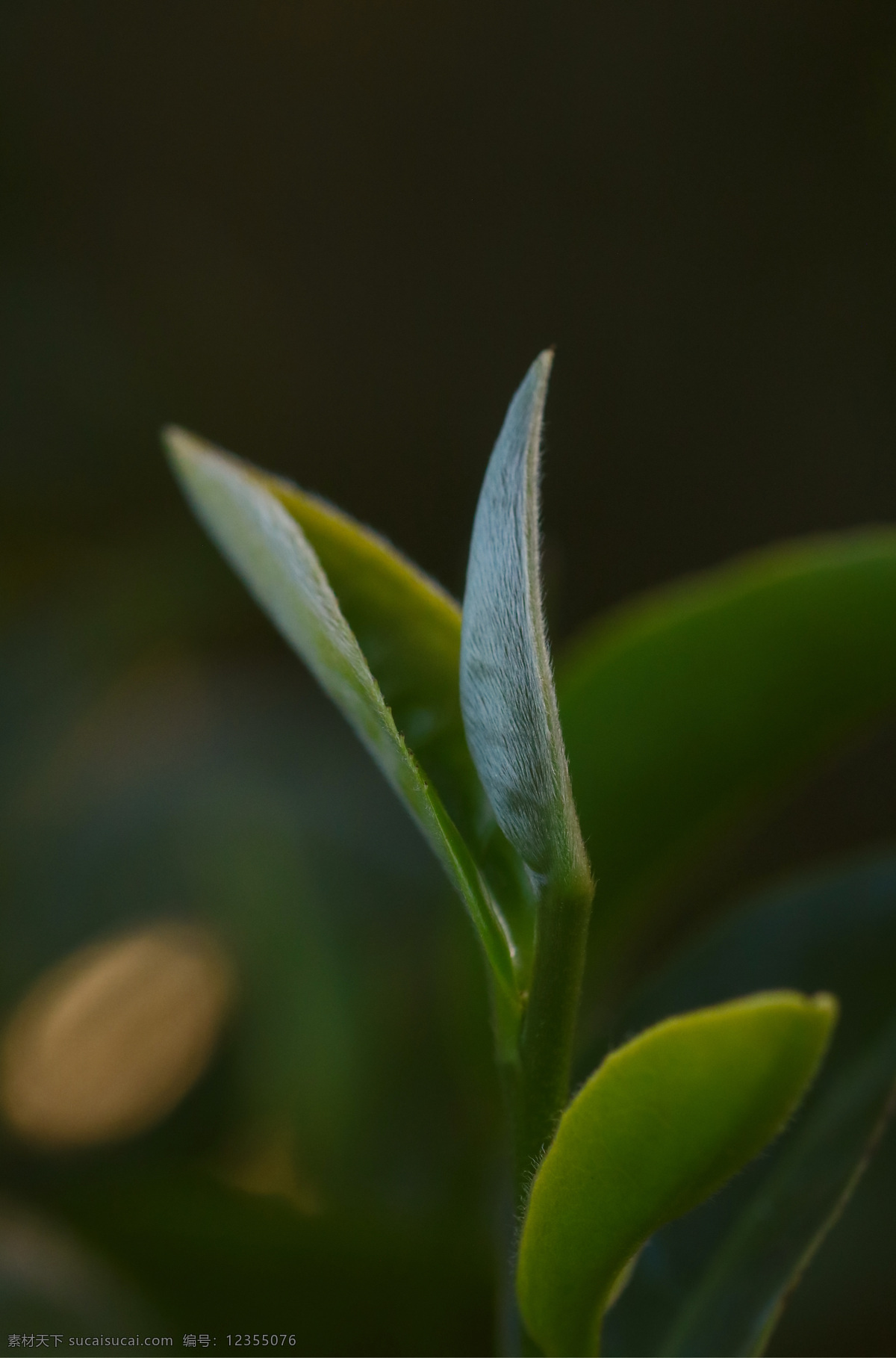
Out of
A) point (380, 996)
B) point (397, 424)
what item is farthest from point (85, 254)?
point (380, 996)

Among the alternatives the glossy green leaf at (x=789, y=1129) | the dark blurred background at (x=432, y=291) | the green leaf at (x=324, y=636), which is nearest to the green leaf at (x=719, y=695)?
the glossy green leaf at (x=789, y=1129)

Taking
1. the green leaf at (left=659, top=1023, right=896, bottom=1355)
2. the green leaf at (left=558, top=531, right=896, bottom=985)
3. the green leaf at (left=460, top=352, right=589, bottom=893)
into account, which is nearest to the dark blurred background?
the green leaf at (left=558, top=531, right=896, bottom=985)

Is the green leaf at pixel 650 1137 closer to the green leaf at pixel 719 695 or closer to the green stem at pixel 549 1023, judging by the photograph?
the green stem at pixel 549 1023

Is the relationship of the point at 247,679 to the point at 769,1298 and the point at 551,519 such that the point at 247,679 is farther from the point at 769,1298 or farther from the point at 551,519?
the point at 769,1298

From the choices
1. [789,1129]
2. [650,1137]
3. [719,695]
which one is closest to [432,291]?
[719,695]

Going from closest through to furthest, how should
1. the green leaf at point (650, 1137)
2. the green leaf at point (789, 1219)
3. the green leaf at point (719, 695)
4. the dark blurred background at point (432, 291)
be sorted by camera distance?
the green leaf at point (650, 1137), the green leaf at point (789, 1219), the green leaf at point (719, 695), the dark blurred background at point (432, 291)

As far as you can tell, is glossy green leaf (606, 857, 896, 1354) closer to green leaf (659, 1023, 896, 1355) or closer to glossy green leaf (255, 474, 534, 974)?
green leaf (659, 1023, 896, 1355)
